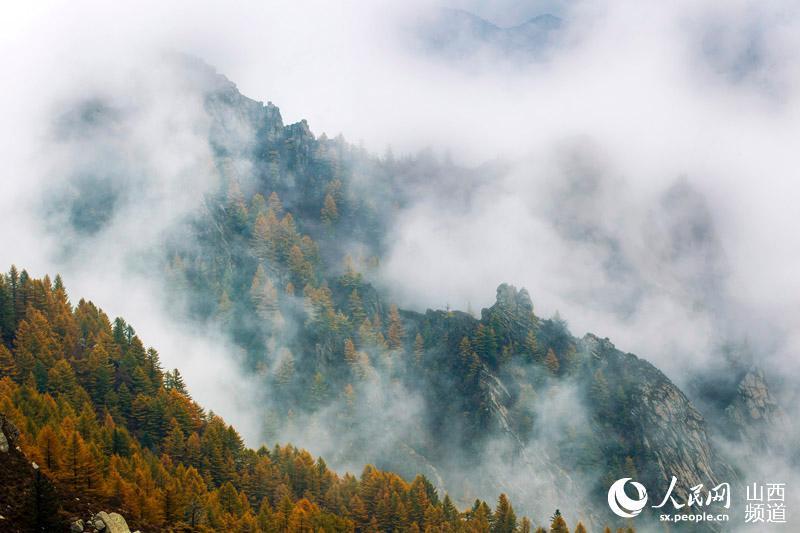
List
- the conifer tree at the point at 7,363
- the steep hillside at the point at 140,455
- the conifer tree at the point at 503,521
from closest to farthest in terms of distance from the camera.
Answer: the steep hillside at the point at 140,455
the conifer tree at the point at 7,363
the conifer tree at the point at 503,521

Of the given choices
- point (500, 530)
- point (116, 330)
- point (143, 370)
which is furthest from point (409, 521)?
point (116, 330)

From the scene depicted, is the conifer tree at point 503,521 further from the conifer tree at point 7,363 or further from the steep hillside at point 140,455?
the conifer tree at point 7,363

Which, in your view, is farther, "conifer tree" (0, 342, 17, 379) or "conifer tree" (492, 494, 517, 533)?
"conifer tree" (492, 494, 517, 533)

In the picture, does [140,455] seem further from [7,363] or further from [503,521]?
[503,521]

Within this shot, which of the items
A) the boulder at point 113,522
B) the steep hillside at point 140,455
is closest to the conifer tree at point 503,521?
the steep hillside at point 140,455

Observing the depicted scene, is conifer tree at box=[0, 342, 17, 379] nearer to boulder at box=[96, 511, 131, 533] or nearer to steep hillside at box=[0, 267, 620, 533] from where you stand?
steep hillside at box=[0, 267, 620, 533]

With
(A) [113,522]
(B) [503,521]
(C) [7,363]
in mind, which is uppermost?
(C) [7,363]

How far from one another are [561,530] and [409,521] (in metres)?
24.0

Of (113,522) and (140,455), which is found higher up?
(140,455)

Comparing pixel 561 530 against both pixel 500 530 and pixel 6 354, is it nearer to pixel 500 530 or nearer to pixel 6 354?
pixel 500 530

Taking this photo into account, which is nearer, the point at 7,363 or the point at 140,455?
the point at 140,455

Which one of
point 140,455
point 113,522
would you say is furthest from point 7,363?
point 113,522

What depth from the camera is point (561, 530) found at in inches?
5659

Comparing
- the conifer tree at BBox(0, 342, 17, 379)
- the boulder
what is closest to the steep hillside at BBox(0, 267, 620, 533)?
the conifer tree at BBox(0, 342, 17, 379)
